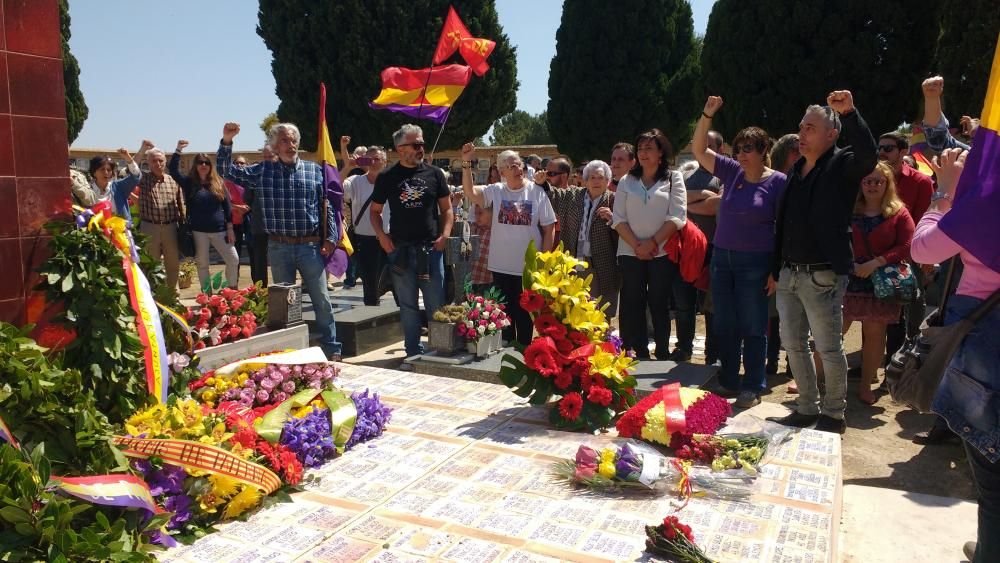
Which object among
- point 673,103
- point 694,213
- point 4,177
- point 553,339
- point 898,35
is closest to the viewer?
point 4,177

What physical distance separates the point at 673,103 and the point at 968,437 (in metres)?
20.1

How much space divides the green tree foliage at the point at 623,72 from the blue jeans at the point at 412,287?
610 inches

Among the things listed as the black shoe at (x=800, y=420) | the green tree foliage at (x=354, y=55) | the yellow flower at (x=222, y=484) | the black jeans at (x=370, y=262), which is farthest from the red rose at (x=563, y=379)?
the green tree foliage at (x=354, y=55)

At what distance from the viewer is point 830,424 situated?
439 cm

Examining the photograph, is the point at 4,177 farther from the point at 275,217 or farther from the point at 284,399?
the point at 275,217

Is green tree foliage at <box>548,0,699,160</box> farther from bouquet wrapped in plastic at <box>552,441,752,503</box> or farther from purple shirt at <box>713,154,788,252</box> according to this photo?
bouquet wrapped in plastic at <box>552,441,752,503</box>

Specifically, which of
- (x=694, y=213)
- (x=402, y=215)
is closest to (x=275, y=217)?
(x=402, y=215)

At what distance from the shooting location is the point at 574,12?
69.7ft

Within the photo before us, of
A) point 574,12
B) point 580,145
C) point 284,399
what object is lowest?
point 284,399

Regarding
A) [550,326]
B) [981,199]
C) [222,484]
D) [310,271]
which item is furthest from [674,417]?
[310,271]

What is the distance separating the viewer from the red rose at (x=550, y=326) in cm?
418

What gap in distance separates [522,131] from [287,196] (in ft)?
A: 198

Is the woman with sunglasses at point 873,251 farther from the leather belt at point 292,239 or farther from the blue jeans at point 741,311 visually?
the leather belt at point 292,239

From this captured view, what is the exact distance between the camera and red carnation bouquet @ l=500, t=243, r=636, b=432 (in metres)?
4.02
